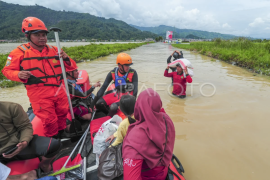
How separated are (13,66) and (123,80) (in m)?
1.82

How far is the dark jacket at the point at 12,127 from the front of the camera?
161cm

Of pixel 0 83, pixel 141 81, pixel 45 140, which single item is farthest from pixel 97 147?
pixel 0 83

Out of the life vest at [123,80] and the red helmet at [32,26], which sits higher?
the red helmet at [32,26]

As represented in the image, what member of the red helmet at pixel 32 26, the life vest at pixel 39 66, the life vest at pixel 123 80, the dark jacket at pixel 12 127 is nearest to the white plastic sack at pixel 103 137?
the dark jacket at pixel 12 127

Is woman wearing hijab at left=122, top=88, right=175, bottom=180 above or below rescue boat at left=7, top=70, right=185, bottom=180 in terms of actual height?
above

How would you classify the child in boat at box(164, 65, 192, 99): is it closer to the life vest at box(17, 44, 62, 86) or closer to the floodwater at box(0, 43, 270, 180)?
the floodwater at box(0, 43, 270, 180)

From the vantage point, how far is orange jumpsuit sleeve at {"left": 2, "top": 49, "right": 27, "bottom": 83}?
1.95m

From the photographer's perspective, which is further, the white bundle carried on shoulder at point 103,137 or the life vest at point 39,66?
the life vest at point 39,66

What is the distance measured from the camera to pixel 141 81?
7.28m

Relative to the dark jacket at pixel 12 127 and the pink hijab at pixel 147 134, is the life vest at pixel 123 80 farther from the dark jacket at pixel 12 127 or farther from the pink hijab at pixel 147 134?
the pink hijab at pixel 147 134

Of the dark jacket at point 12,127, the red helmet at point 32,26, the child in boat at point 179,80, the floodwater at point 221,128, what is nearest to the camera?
the dark jacket at point 12,127

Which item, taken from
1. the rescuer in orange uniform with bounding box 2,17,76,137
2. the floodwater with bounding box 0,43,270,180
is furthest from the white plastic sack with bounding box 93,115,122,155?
the floodwater with bounding box 0,43,270,180

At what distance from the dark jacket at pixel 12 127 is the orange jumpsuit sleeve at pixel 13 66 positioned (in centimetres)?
46

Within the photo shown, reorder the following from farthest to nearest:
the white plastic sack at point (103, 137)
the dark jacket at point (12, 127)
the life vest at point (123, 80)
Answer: the life vest at point (123, 80)
the white plastic sack at point (103, 137)
the dark jacket at point (12, 127)
